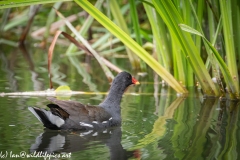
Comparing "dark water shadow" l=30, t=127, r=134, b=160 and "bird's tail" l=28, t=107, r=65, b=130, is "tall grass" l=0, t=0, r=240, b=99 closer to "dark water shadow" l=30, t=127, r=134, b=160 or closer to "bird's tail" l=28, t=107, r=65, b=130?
"bird's tail" l=28, t=107, r=65, b=130

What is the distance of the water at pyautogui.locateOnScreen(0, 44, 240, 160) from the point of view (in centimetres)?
414

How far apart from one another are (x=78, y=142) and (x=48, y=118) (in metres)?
0.46

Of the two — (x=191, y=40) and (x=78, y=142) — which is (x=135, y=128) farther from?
(x=191, y=40)

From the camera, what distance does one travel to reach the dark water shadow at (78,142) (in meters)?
4.11

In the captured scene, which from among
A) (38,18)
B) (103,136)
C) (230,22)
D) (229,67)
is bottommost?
(103,136)

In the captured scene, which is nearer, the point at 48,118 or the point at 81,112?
the point at 48,118

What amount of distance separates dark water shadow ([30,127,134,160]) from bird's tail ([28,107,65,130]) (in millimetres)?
56

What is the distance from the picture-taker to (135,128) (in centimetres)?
495

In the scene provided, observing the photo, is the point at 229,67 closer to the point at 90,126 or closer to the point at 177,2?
the point at 177,2

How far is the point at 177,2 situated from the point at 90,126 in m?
1.60

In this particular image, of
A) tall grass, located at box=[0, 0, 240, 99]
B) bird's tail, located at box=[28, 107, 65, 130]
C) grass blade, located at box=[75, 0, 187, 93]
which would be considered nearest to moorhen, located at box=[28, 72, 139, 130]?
bird's tail, located at box=[28, 107, 65, 130]

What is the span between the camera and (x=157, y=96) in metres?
6.64

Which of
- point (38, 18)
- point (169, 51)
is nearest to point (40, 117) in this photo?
point (169, 51)

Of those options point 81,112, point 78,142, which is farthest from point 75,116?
point 78,142
